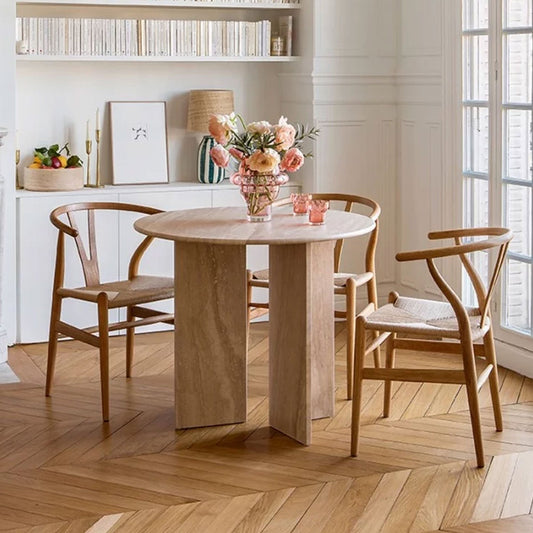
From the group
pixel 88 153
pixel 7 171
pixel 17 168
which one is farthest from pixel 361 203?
pixel 17 168

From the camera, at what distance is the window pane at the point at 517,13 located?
5.28m

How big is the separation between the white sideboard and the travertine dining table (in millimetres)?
1507

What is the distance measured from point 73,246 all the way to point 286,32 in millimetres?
1832

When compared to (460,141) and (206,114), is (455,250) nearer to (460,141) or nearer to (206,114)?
(460,141)

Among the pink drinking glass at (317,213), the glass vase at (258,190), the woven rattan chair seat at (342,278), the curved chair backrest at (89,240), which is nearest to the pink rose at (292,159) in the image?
the glass vase at (258,190)

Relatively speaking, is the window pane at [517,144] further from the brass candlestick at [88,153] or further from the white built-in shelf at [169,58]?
the brass candlestick at [88,153]

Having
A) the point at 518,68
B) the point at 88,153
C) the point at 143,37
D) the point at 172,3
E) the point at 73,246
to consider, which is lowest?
the point at 73,246

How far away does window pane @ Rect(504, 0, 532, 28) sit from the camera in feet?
17.3

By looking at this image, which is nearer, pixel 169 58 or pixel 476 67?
pixel 476 67

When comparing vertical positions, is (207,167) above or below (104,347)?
above

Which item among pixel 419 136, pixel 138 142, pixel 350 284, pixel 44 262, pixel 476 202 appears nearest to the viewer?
pixel 350 284

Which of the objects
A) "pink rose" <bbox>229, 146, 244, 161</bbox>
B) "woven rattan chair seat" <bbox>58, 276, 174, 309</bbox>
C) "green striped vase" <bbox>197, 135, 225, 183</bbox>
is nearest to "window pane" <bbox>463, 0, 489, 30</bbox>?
"green striped vase" <bbox>197, 135, 225, 183</bbox>

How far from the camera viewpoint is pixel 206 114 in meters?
6.50

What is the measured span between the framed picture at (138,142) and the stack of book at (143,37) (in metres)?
0.38
